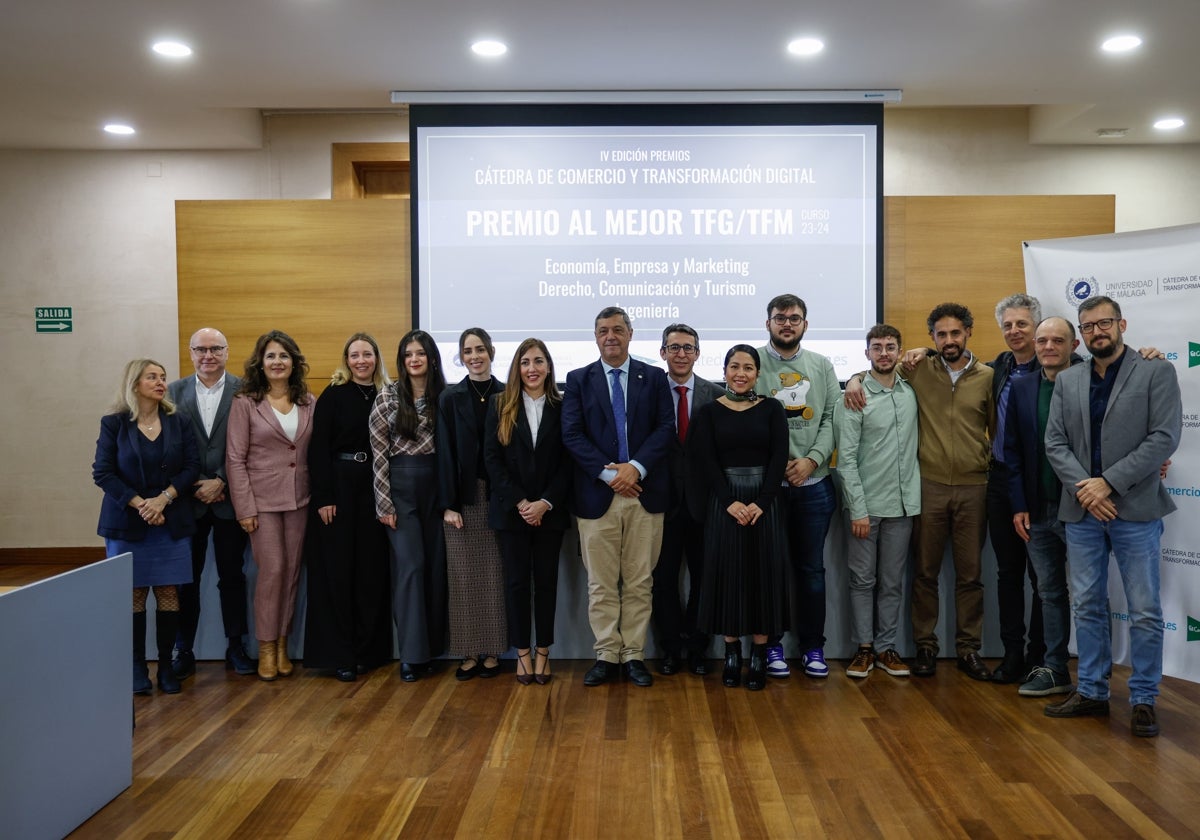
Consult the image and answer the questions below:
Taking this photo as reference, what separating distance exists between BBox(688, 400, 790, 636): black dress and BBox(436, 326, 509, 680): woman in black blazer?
965 mm

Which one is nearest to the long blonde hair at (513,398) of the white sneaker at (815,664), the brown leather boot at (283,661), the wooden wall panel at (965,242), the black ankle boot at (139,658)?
the brown leather boot at (283,661)

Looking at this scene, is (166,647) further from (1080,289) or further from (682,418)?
(1080,289)

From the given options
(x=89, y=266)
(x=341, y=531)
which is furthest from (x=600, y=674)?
(x=89, y=266)

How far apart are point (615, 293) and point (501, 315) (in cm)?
78

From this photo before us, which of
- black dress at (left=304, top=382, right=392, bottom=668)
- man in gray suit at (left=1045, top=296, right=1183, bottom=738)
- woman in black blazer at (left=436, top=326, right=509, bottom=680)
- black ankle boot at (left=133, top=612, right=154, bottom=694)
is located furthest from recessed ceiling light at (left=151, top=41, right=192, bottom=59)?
man in gray suit at (left=1045, top=296, right=1183, bottom=738)

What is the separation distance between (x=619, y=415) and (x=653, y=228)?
2.36 meters

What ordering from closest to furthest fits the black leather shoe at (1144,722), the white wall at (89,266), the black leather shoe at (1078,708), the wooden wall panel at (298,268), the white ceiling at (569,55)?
the black leather shoe at (1144,722)
the black leather shoe at (1078,708)
the white ceiling at (569,55)
the wooden wall panel at (298,268)
the white wall at (89,266)

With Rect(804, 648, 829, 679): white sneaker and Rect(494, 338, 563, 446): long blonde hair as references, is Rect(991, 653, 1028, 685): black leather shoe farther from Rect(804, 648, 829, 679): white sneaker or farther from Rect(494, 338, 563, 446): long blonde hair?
Rect(494, 338, 563, 446): long blonde hair

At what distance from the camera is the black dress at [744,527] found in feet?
12.4

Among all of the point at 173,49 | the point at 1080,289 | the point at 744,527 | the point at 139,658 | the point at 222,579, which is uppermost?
the point at 173,49

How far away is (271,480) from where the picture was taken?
404cm

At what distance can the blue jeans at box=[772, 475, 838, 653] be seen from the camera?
397cm

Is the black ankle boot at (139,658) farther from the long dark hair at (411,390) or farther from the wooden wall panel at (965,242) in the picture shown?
the wooden wall panel at (965,242)

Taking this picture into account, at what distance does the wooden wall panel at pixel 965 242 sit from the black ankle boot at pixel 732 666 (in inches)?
116
